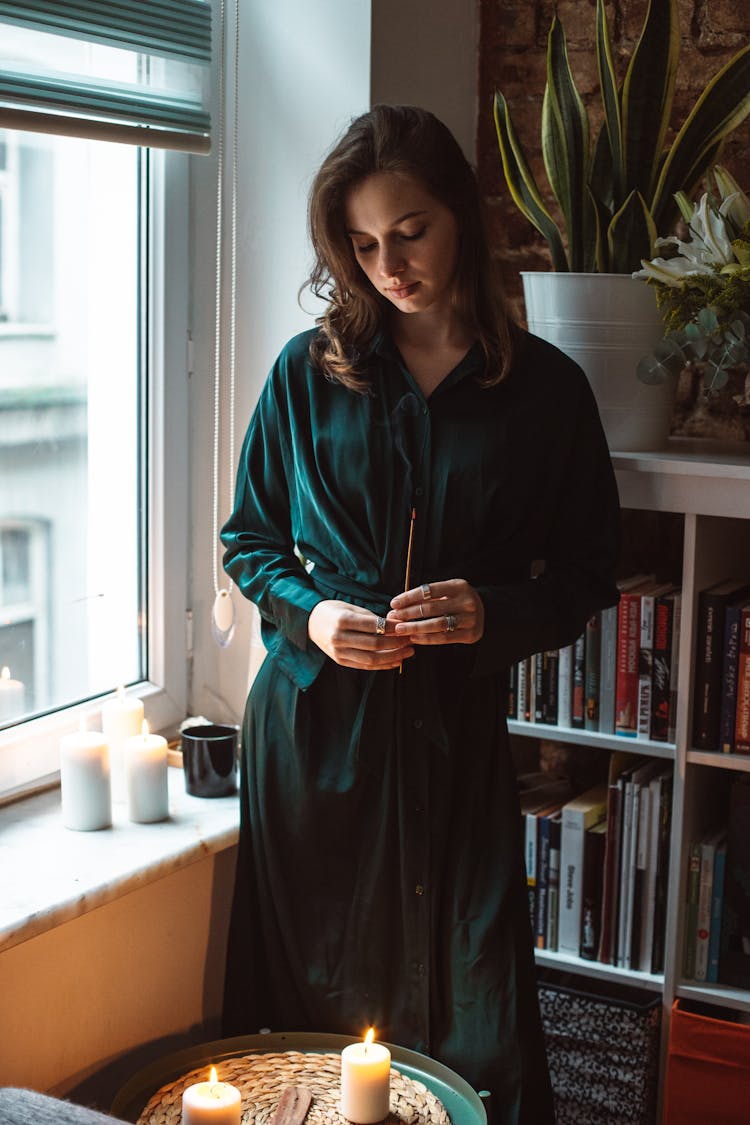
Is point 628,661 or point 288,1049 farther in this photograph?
point 628,661

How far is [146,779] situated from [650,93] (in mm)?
A: 1377

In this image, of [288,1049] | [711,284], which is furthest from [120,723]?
[711,284]

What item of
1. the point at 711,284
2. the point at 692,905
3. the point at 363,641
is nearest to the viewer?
the point at 363,641

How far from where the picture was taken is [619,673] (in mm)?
2189

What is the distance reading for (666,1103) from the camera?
2176 millimetres

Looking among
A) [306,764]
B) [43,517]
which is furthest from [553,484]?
[43,517]

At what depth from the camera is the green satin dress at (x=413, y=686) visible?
5.95 ft

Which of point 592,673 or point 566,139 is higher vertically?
point 566,139

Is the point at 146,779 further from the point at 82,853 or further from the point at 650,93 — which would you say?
the point at 650,93

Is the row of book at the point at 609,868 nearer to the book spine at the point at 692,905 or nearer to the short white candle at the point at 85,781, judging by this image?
the book spine at the point at 692,905

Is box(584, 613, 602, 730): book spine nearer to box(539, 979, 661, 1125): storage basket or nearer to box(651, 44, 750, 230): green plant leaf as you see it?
box(539, 979, 661, 1125): storage basket

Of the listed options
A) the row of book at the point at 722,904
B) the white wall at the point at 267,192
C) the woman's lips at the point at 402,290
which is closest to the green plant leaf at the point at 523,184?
the white wall at the point at 267,192

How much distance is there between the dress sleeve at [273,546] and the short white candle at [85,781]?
0.35 m

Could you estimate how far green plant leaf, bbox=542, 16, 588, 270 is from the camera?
208cm
